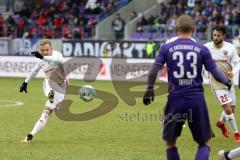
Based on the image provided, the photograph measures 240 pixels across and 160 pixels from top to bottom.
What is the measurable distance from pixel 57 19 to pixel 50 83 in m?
26.4

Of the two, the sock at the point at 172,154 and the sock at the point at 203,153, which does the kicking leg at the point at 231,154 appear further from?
the sock at the point at 172,154

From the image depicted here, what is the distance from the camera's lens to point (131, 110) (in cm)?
1919

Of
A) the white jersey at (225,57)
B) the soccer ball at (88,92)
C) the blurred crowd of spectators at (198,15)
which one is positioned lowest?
the soccer ball at (88,92)

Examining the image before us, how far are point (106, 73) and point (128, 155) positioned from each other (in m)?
19.3

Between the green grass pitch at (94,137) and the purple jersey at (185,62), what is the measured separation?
252cm

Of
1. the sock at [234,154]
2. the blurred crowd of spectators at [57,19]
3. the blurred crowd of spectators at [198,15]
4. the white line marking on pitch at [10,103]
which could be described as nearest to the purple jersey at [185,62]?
the sock at [234,154]

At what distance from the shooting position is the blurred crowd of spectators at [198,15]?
33.8 metres

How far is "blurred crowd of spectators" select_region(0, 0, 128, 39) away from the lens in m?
37.9

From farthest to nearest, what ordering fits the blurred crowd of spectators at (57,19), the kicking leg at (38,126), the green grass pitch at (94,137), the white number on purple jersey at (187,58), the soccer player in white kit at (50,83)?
1. the blurred crowd of spectators at (57,19)
2. the soccer player in white kit at (50,83)
3. the kicking leg at (38,126)
4. the green grass pitch at (94,137)
5. the white number on purple jersey at (187,58)

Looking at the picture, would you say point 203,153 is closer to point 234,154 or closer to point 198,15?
point 234,154

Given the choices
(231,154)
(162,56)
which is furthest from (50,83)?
(162,56)

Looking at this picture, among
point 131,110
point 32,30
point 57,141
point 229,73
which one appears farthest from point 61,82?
point 32,30

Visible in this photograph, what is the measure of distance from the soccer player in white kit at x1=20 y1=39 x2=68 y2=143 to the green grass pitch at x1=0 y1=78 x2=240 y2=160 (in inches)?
15.8

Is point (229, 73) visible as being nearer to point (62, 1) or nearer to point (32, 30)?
point (32, 30)
